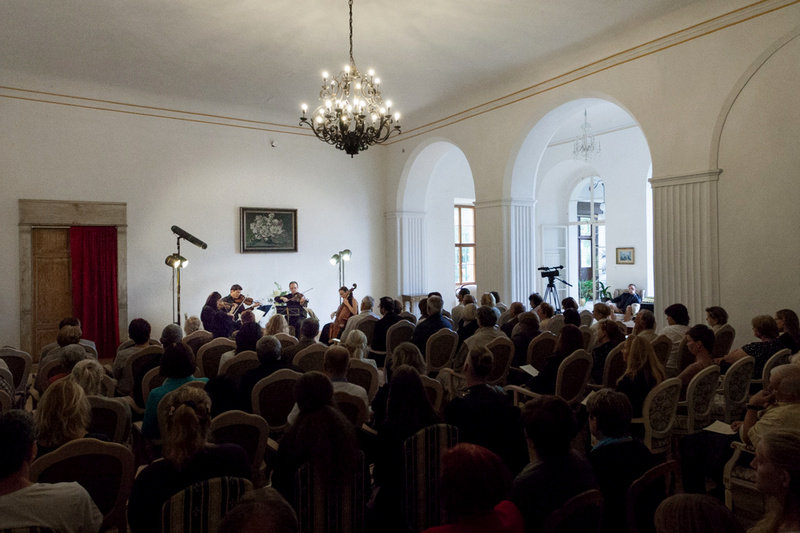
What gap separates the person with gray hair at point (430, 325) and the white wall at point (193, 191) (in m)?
5.46

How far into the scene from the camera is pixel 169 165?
375 inches

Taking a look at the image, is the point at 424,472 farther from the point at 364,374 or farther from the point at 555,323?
the point at 555,323

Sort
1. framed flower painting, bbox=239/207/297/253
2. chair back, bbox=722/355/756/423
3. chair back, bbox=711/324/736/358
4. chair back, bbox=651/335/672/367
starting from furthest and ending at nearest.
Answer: framed flower painting, bbox=239/207/297/253
chair back, bbox=711/324/736/358
chair back, bbox=651/335/672/367
chair back, bbox=722/355/756/423

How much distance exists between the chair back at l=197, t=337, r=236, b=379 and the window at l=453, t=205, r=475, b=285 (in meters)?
9.56

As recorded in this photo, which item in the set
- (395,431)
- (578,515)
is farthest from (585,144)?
(578,515)

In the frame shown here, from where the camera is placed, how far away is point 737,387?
11.9ft

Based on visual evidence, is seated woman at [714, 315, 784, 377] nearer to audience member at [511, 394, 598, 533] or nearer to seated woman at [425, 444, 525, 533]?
audience member at [511, 394, 598, 533]

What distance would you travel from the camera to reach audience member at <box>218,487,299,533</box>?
1.24 metres

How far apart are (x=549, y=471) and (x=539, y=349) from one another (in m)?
3.08

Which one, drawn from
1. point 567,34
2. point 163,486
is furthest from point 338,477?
point 567,34

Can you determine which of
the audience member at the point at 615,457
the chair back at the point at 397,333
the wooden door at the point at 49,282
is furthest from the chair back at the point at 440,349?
the wooden door at the point at 49,282

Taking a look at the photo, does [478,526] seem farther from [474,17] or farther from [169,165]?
[169,165]

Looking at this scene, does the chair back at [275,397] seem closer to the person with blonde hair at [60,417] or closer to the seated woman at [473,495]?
the person with blonde hair at [60,417]

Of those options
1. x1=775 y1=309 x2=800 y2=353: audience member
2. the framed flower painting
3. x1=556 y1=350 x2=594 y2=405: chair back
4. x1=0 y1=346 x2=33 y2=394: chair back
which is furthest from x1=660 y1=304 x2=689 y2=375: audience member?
the framed flower painting
